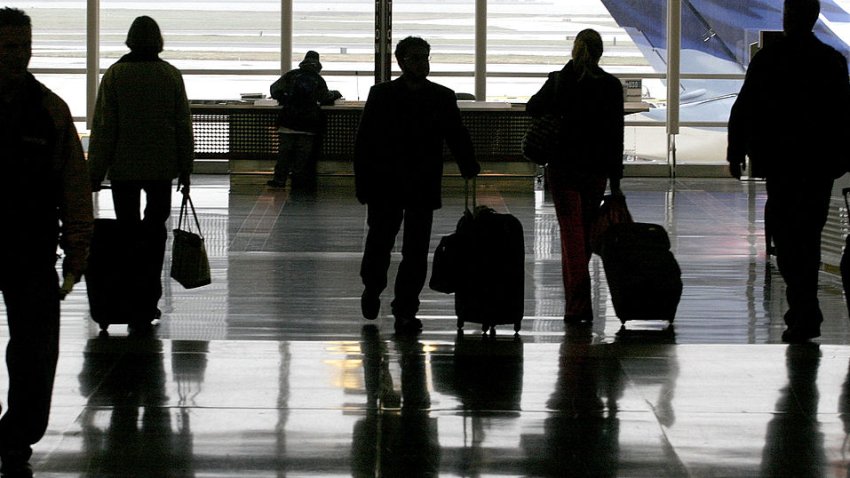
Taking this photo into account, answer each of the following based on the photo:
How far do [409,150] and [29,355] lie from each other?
10.5ft

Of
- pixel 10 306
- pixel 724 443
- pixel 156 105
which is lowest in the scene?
pixel 724 443

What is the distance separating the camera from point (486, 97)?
21656mm

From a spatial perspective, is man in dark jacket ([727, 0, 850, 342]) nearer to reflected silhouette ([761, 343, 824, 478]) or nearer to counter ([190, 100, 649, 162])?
reflected silhouette ([761, 343, 824, 478])

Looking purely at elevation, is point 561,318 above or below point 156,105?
below

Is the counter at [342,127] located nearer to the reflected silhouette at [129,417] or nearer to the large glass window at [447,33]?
the large glass window at [447,33]

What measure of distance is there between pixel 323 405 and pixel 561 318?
2.67 m

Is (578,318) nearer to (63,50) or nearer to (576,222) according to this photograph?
(576,222)

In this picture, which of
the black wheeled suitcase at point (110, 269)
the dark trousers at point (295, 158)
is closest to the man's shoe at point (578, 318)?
the black wheeled suitcase at point (110, 269)

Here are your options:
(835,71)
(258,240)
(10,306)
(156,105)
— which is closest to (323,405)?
(10,306)

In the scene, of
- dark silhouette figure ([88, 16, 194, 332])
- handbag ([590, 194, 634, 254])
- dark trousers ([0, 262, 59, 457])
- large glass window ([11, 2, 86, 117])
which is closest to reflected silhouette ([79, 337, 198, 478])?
dark trousers ([0, 262, 59, 457])

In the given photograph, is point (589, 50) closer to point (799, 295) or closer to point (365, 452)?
point (799, 295)

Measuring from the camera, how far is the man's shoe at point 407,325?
24.8 ft

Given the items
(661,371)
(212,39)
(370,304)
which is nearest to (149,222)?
(370,304)

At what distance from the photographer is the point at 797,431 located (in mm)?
5410
